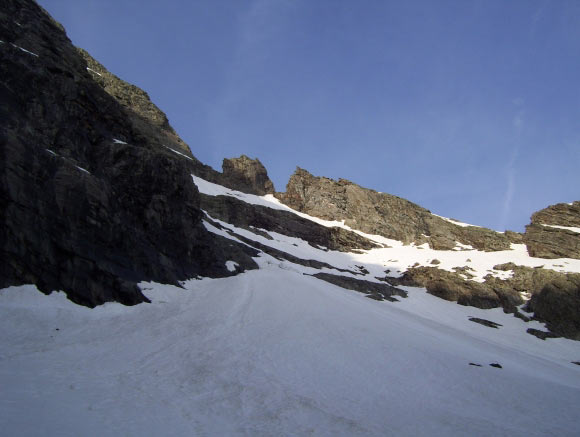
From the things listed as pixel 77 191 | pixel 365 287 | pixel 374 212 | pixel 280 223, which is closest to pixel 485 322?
pixel 365 287

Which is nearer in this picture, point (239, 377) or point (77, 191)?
point (239, 377)

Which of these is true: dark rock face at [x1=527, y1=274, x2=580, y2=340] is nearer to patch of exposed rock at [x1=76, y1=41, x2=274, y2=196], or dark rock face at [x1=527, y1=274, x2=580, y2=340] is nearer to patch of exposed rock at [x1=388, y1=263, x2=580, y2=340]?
patch of exposed rock at [x1=388, y1=263, x2=580, y2=340]

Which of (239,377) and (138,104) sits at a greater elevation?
(138,104)

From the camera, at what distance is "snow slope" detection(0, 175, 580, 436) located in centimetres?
965

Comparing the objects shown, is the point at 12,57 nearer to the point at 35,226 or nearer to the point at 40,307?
the point at 35,226

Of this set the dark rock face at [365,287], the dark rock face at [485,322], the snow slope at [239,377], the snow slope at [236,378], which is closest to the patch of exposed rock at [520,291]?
the dark rock face at [485,322]

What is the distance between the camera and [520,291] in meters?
56.6

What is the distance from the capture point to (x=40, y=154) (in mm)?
20547

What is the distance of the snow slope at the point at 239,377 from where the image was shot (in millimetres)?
9648

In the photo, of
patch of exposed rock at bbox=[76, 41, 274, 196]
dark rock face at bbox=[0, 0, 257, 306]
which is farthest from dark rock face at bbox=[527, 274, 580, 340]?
patch of exposed rock at bbox=[76, 41, 274, 196]

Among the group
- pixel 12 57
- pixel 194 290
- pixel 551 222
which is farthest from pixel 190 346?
pixel 551 222

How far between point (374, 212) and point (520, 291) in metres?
45.8

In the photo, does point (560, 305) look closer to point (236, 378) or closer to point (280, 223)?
point (280, 223)

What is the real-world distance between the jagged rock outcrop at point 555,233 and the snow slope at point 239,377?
6276cm
